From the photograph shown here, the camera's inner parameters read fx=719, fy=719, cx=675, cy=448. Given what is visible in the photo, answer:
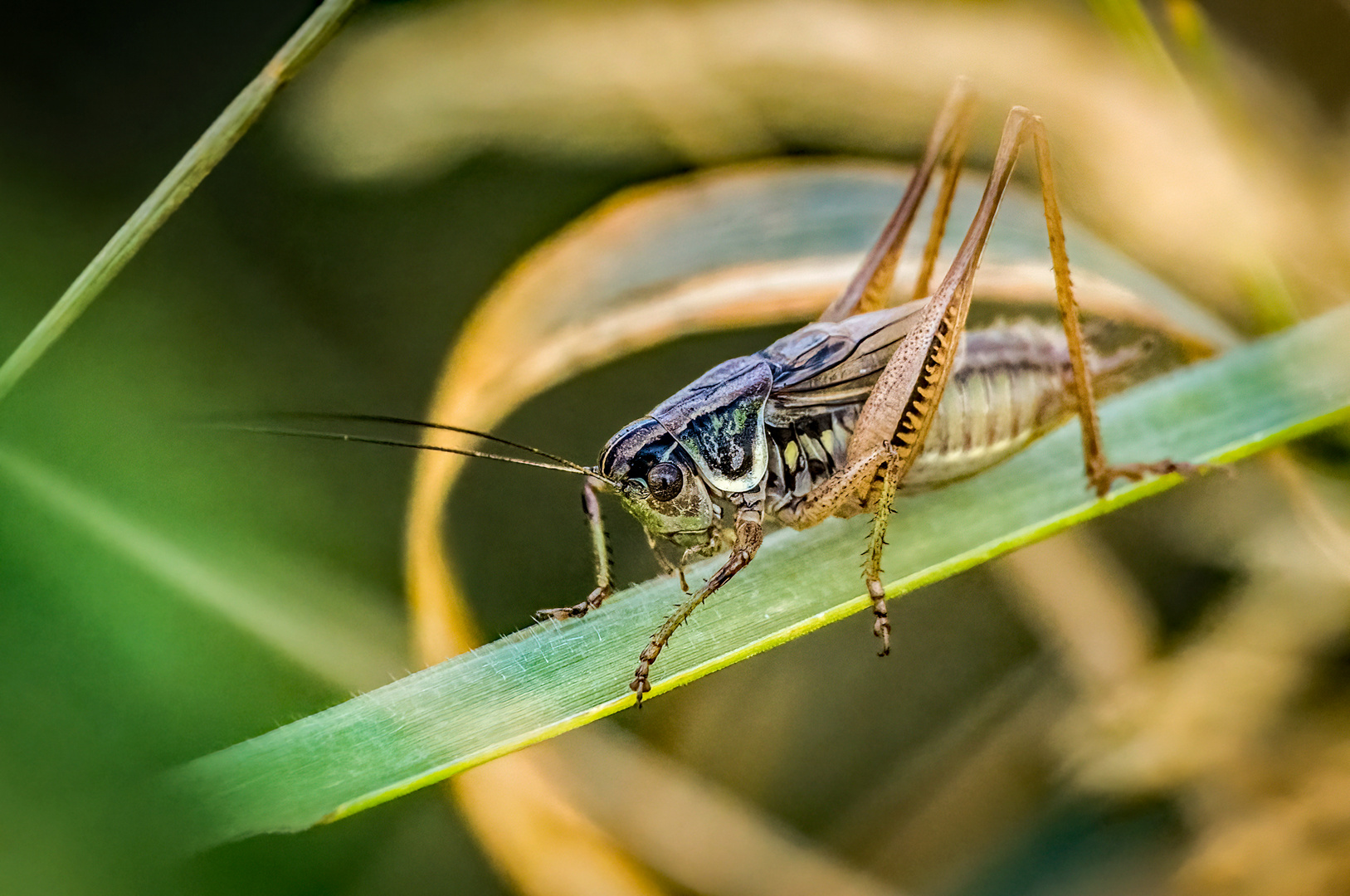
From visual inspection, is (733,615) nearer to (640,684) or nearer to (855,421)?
(640,684)

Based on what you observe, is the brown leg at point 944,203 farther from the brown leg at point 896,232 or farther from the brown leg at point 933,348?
the brown leg at point 933,348

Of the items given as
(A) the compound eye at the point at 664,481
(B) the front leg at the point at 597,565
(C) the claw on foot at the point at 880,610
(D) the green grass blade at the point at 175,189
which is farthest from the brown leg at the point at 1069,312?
(D) the green grass blade at the point at 175,189

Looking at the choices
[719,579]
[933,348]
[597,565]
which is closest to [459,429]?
[597,565]

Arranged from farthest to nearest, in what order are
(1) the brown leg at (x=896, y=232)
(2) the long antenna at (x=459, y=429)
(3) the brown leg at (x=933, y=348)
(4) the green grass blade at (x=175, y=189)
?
(1) the brown leg at (x=896, y=232), (3) the brown leg at (x=933, y=348), (2) the long antenna at (x=459, y=429), (4) the green grass blade at (x=175, y=189)

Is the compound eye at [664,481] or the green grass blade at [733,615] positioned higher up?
the compound eye at [664,481]

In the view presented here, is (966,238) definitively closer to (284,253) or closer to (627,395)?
(627,395)

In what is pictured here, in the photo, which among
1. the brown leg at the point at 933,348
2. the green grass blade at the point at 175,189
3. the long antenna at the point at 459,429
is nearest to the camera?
the green grass blade at the point at 175,189
